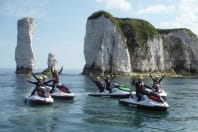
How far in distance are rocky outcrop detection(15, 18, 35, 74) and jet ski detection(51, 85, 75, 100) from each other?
85.5 m

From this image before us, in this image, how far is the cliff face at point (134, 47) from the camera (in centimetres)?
11356

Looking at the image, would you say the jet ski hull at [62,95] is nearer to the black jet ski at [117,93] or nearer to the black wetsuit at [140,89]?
the black jet ski at [117,93]

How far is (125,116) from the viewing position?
26438mm

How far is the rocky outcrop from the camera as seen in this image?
120 meters

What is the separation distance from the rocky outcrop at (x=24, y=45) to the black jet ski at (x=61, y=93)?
3367 inches

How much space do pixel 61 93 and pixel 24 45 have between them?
88532 millimetres

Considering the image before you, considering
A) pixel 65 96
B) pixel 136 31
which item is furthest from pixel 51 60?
pixel 65 96

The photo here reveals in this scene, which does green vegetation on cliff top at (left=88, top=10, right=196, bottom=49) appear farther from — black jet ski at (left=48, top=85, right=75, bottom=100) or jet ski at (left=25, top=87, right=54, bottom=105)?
jet ski at (left=25, top=87, right=54, bottom=105)

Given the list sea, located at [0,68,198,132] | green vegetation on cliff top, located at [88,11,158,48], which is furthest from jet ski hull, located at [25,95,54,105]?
green vegetation on cliff top, located at [88,11,158,48]

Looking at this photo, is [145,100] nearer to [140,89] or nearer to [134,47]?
[140,89]

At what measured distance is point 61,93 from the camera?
115 ft

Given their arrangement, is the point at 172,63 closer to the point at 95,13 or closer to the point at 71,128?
the point at 95,13

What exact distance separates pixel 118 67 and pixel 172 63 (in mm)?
29797

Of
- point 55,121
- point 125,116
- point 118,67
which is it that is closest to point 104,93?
point 125,116
